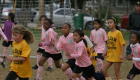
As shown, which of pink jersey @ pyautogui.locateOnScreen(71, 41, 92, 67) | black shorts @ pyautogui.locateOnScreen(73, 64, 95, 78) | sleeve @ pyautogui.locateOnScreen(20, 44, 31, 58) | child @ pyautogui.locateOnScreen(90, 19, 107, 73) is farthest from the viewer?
child @ pyautogui.locateOnScreen(90, 19, 107, 73)

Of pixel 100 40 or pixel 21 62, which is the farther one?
pixel 100 40

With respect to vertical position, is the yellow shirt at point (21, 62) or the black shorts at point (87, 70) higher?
the yellow shirt at point (21, 62)

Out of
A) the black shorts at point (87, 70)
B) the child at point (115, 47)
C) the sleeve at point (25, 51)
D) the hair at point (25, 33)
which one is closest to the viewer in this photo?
the sleeve at point (25, 51)

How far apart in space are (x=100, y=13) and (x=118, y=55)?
43.4 ft

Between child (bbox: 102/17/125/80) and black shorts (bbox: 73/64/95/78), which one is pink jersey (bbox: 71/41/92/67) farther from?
child (bbox: 102/17/125/80)

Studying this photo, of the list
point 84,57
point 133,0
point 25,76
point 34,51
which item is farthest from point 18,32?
point 133,0

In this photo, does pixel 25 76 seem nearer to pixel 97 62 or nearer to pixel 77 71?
pixel 77 71

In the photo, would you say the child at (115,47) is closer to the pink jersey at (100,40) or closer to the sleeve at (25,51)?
the pink jersey at (100,40)

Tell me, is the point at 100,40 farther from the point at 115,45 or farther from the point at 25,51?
the point at 25,51

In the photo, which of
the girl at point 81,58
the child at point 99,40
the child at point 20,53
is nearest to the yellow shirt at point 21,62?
the child at point 20,53

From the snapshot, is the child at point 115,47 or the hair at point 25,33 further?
the child at point 115,47

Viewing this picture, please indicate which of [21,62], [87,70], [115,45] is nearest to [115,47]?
[115,45]

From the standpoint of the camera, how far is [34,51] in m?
10.8

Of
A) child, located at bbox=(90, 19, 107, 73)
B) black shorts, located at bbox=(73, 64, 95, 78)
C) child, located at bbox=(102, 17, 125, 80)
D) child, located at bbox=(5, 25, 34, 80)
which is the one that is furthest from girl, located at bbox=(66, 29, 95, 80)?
child, located at bbox=(90, 19, 107, 73)
